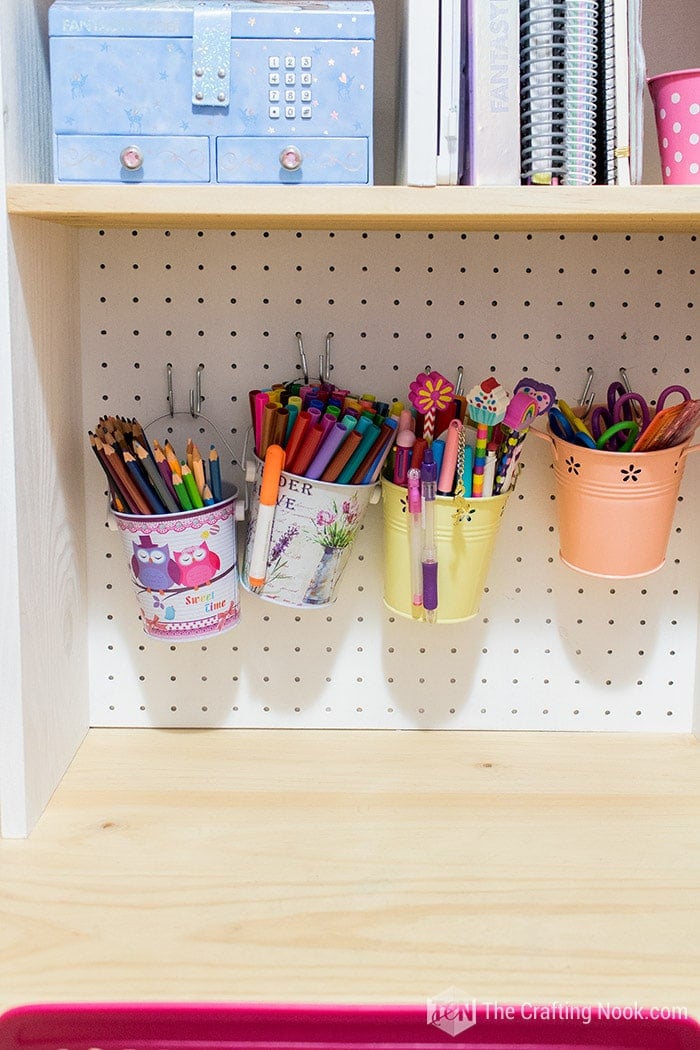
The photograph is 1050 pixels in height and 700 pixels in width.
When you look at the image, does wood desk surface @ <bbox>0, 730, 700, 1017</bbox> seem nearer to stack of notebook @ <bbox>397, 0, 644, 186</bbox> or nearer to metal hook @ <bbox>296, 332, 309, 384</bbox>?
metal hook @ <bbox>296, 332, 309, 384</bbox>

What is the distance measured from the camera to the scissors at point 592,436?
3.04ft

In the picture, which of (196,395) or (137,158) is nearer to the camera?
(137,158)

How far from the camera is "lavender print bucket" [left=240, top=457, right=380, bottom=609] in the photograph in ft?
2.97

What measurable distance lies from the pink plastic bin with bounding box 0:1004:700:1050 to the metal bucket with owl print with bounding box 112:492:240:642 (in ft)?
1.19

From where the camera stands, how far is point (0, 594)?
2.68 feet

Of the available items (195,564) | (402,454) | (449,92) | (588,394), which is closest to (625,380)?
(588,394)

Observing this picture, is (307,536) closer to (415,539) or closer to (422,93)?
(415,539)

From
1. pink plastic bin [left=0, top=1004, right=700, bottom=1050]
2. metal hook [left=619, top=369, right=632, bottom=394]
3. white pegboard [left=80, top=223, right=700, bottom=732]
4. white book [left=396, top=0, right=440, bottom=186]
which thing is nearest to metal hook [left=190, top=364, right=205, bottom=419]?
white pegboard [left=80, top=223, right=700, bottom=732]

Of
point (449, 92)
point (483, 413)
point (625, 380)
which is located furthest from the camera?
point (625, 380)

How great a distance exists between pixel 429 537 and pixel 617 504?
0.58 feet

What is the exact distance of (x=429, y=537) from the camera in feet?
3.04

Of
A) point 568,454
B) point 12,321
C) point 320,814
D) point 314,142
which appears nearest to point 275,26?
point 314,142

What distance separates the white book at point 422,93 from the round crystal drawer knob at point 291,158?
0.28 ft

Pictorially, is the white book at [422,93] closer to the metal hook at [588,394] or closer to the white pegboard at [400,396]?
the white pegboard at [400,396]
